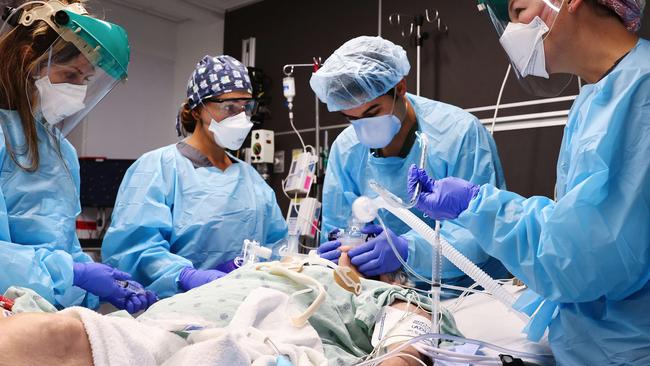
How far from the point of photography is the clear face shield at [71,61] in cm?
159

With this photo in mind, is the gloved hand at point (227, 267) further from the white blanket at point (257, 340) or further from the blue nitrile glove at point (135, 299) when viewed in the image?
the white blanket at point (257, 340)

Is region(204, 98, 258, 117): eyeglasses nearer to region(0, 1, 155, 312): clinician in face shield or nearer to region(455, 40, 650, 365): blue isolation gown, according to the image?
region(0, 1, 155, 312): clinician in face shield

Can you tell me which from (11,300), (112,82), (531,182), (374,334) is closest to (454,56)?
(531,182)

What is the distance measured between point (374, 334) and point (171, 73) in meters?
4.12

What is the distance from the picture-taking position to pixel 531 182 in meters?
2.94

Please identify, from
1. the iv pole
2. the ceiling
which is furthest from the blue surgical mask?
the ceiling

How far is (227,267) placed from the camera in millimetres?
2188

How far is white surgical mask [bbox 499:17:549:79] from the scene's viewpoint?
50.0 inches

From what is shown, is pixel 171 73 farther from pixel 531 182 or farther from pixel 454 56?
pixel 531 182

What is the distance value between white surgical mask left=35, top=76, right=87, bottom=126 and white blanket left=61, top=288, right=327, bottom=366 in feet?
3.11

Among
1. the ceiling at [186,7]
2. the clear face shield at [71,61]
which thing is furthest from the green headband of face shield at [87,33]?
the ceiling at [186,7]

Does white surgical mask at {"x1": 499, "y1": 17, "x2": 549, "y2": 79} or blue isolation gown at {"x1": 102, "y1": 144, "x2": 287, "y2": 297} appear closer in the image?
white surgical mask at {"x1": 499, "y1": 17, "x2": 549, "y2": 79}

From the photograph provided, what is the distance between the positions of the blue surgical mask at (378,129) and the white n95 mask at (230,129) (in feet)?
1.68

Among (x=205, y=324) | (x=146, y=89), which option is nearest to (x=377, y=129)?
(x=205, y=324)
